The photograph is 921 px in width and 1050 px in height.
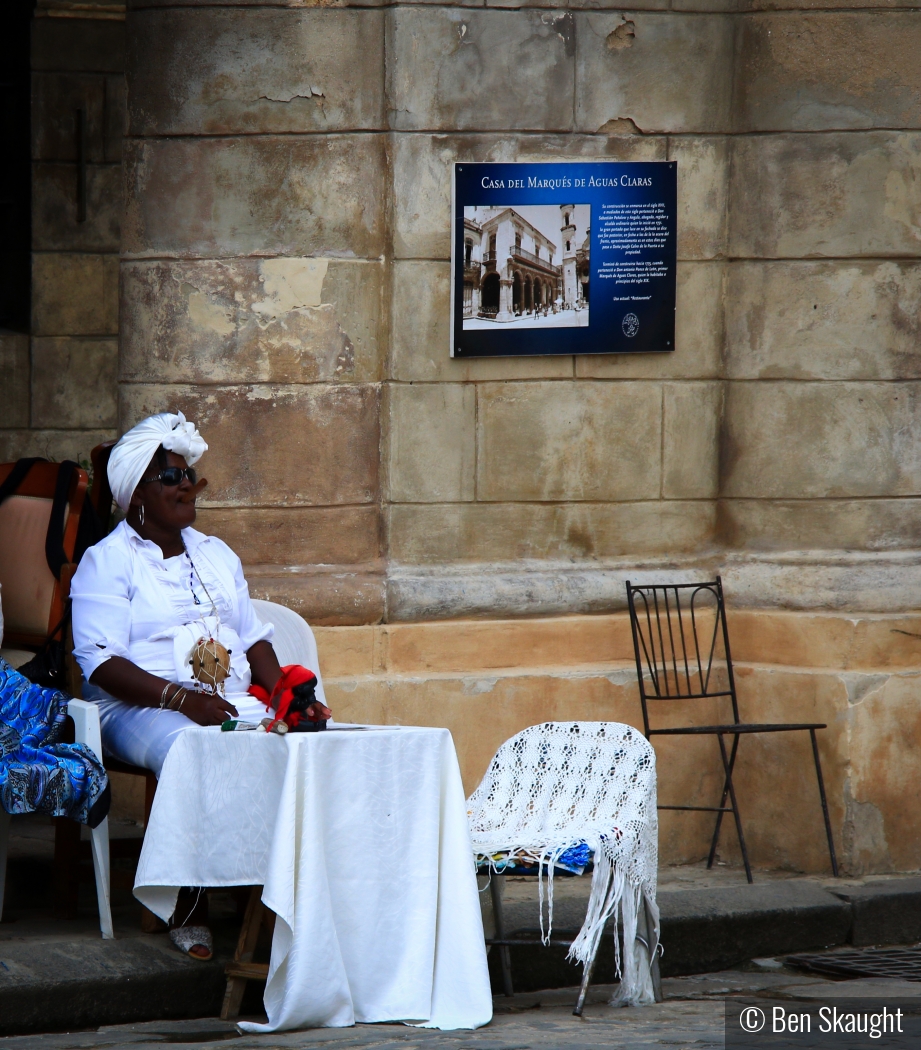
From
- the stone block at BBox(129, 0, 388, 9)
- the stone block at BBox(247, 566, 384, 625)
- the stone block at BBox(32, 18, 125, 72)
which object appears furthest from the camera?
the stone block at BBox(32, 18, 125, 72)

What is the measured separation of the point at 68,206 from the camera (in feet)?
27.2

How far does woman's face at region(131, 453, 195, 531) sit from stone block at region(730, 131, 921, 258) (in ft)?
9.04

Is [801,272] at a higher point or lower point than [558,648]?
higher

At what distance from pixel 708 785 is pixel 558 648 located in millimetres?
893

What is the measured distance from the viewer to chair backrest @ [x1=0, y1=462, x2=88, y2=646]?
5789 millimetres

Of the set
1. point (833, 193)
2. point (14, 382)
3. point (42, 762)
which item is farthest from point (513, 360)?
point (14, 382)

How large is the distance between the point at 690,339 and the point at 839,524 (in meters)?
1.00

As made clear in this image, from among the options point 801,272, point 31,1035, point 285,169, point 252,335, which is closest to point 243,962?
point 31,1035

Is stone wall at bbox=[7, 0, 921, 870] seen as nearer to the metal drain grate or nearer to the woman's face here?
the metal drain grate

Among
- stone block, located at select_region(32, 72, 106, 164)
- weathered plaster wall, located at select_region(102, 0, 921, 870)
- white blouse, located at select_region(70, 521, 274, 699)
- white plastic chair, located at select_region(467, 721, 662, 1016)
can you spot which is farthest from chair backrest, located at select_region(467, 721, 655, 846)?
stone block, located at select_region(32, 72, 106, 164)

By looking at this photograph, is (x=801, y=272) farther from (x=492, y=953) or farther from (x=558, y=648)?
(x=492, y=953)

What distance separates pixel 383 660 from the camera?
6.58 metres

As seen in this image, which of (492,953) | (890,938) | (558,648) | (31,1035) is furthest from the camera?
(558,648)

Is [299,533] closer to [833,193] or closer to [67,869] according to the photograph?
[67,869]
